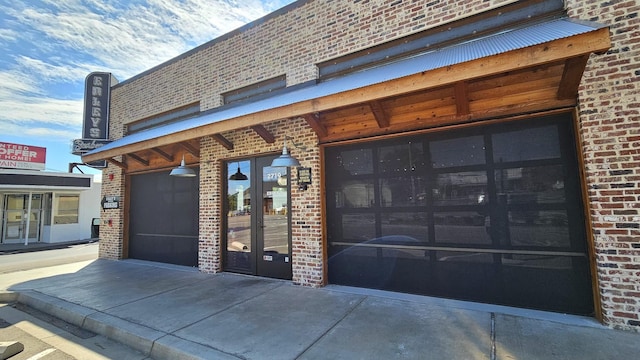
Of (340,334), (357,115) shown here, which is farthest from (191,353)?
(357,115)

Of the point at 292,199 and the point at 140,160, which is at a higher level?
the point at 140,160

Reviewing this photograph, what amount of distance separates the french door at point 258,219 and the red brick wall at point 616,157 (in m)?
4.73

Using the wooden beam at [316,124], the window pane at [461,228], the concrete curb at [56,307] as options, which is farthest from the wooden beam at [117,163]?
the window pane at [461,228]

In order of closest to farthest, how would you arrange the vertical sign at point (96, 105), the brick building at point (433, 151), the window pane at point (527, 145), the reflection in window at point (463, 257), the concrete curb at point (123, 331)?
1. the brick building at point (433, 151)
2. the concrete curb at point (123, 331)
3. the window pane at point (527, 145)
4. the reflection in window at point (463, 257)
5. the vertical sign at point (96, 105)

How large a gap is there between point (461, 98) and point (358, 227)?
273cm

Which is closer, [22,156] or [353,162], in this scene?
[353,162]

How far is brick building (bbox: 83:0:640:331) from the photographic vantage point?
3.54 meters

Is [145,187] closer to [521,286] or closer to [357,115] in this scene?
[357,115]

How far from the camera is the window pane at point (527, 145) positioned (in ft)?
13.5

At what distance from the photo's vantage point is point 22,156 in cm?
1675

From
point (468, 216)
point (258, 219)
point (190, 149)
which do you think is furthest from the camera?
point (190, 149)

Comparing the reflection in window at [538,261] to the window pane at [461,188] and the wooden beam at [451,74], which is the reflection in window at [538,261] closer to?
the window pane at [461,188]

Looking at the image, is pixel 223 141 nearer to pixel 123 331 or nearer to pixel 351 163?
pixel 351 163

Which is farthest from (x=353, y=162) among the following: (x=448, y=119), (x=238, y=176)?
(x=238, y=176)
